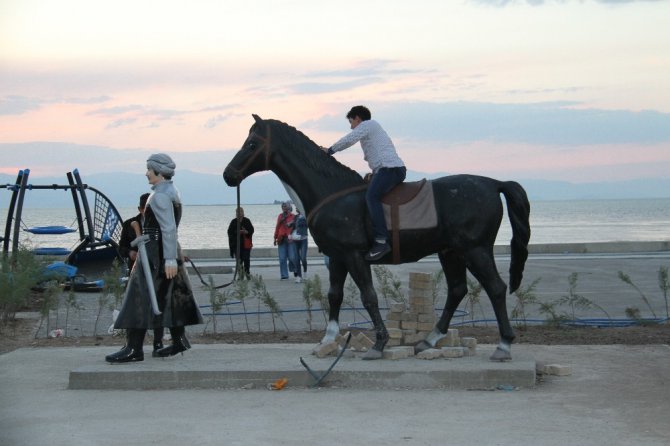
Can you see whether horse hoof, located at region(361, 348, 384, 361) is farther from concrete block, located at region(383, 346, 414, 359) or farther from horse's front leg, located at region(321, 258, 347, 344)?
horse's front leg, located at region(321, 258, 347, 344)

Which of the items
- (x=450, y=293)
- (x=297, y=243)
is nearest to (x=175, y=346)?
(x=450, y=293)

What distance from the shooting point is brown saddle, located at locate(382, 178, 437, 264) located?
368 inches

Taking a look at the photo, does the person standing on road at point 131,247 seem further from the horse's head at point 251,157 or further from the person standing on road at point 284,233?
the person standing on road at point 284,233

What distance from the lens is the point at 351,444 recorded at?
22.0ft

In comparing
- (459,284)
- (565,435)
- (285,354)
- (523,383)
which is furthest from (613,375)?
(285,354)

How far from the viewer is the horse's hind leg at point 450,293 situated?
9.84 meters

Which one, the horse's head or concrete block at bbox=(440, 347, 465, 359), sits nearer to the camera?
concrete block at bbox=(440, 347, 465, 359)

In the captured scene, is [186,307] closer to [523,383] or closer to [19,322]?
[523,383]

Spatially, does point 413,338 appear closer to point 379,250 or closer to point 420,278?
point 420,278

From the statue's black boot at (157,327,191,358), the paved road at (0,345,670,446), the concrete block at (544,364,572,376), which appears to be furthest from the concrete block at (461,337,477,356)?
the statue's black boot at (157,327,191,358)

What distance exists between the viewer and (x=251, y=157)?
31.6ft

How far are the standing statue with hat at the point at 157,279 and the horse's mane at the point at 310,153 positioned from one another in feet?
3.64

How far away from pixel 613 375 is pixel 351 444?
3425 millimetres

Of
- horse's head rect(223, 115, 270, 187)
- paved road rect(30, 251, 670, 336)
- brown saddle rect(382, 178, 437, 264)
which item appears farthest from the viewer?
paved road rect(30, 251, 670, 336)
